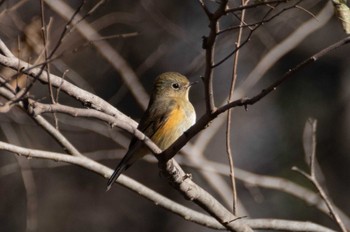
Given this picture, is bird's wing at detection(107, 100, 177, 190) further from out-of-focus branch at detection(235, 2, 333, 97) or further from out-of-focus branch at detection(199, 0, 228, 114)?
out-of-focus branch at detection(199, 0, 228, 114)

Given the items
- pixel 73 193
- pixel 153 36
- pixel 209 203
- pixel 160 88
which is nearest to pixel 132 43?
pixel 153 36

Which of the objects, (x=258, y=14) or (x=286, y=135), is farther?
(x=286, y=135)

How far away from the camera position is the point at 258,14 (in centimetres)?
786

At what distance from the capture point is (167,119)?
5.79 metres

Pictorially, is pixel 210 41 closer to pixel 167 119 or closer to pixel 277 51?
pixel 167 119

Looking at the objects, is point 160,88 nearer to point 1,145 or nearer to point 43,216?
point 1,145

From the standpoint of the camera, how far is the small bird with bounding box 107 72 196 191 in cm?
566

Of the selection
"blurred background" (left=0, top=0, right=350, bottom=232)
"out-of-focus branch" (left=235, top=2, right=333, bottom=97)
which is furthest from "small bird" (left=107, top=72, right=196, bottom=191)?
"blurred background" (left=0, top=0, right=350, bottom=232)

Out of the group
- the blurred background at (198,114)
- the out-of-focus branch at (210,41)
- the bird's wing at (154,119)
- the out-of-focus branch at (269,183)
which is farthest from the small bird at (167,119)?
the blurred background at (198,114)

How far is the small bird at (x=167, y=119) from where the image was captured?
5656mm

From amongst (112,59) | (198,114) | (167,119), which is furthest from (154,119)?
(198,114)

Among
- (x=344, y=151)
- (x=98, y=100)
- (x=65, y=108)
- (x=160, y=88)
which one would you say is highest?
(x=344, y=151)

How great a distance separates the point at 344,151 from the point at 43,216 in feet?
16.4

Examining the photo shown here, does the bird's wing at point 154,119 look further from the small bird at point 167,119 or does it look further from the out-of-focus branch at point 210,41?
the out-of-focus branch at point 210,41
